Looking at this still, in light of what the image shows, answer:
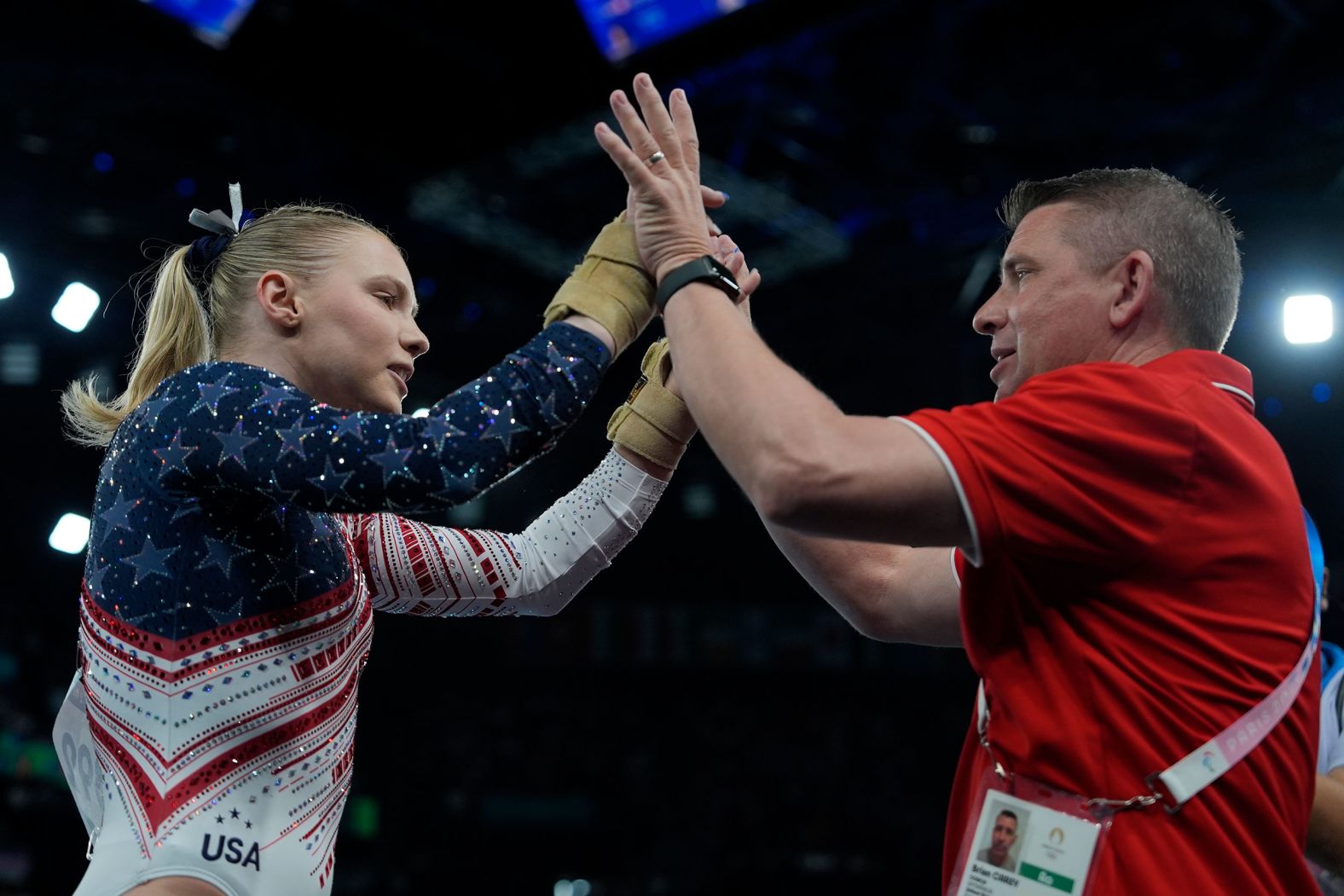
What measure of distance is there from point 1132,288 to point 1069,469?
46cm

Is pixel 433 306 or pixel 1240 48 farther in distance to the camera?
pixel 433 306

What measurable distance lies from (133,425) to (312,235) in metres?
0.43

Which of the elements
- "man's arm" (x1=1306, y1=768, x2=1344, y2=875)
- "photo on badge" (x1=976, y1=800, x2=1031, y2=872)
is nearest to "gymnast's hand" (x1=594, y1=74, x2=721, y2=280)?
"photo on badge" (x1=976, y1=800, x2=1031, y2=872)

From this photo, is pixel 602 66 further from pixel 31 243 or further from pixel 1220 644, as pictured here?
pixel 1220 644

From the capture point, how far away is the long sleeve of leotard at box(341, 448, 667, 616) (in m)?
2.10

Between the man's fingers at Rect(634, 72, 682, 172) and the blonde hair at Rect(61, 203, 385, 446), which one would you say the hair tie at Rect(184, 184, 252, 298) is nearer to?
the blonde hair at Rect(61, 203, 385, 446)

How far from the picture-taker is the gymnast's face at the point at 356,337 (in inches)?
72.2

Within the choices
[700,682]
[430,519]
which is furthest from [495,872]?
[430,519]

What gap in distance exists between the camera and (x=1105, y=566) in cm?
147

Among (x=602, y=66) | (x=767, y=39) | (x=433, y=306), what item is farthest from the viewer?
(x=433, y=306)

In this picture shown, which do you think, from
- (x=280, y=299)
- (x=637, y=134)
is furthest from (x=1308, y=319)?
(x=280, y=299)

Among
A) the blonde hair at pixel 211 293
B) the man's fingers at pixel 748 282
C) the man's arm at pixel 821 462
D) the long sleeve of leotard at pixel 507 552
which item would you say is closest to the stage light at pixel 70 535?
the blonde hair at pixel 211 293

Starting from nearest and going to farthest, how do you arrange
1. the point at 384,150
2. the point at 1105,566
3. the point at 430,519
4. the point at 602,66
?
the point at 1105,566, the point at 602,66, the point at 384,150, the point at 430,519

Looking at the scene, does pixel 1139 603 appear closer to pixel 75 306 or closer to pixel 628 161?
pixel 628 161
